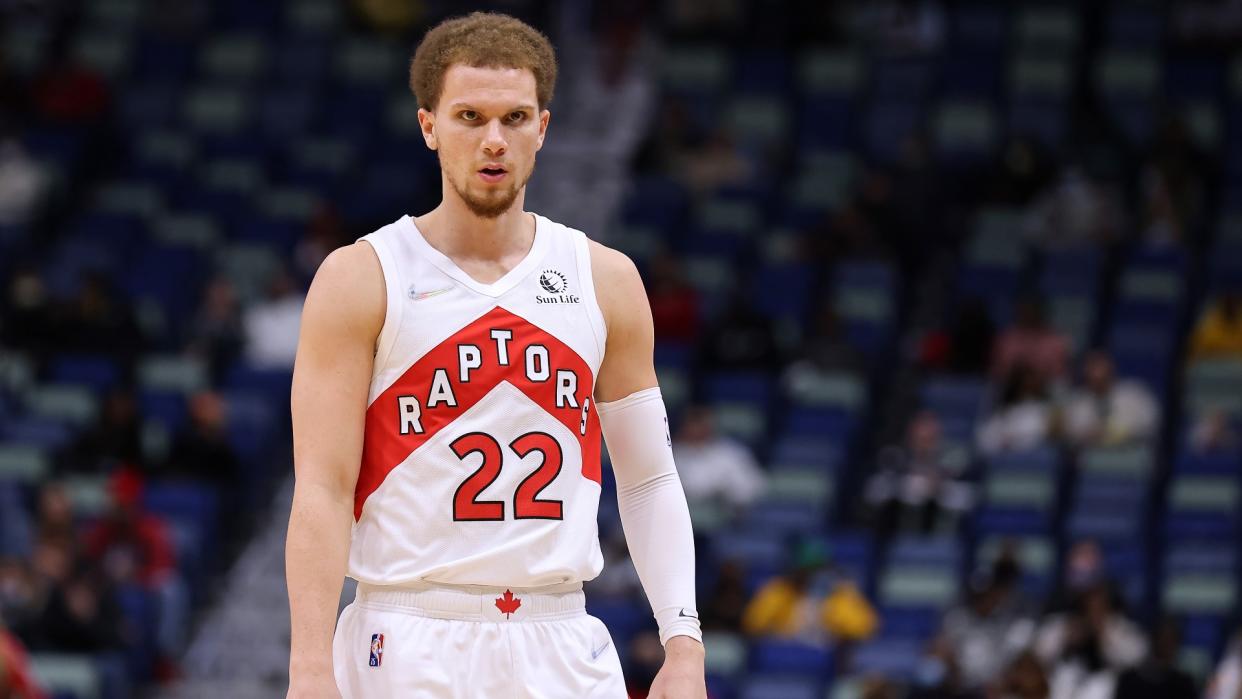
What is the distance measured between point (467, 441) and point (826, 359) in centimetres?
1102

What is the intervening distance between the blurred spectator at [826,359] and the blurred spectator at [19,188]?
23.2 ft

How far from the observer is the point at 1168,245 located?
611 inches

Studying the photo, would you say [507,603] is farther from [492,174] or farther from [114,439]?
[114,439]

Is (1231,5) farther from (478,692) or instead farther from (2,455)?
(478,692)

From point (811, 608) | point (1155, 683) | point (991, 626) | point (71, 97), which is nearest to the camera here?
point (1155, 683)

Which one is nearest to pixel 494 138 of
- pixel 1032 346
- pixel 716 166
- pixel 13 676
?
pixel 13 676

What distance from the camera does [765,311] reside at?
1541cm

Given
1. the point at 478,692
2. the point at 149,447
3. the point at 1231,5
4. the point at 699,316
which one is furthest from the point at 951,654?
the point at 1231,5

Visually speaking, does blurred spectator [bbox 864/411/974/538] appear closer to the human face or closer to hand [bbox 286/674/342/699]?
the human face

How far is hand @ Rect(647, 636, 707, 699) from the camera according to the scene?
4289 millimetres

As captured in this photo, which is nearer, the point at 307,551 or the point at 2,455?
the point at 307,551

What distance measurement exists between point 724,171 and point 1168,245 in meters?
4.03

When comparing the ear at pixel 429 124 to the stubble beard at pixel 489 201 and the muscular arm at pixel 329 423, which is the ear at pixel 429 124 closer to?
the stubble beard at pixel 489 201

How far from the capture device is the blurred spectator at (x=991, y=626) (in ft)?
39.0
